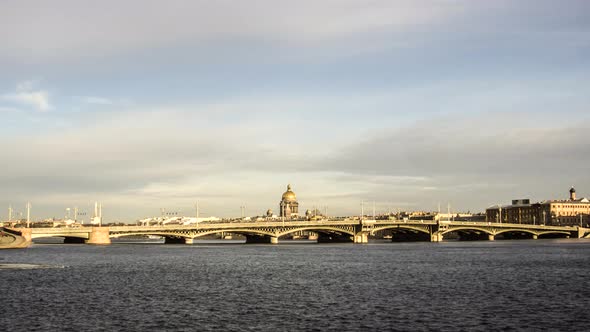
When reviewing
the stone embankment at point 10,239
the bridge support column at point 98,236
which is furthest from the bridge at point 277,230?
the stone embankment at point 10,239

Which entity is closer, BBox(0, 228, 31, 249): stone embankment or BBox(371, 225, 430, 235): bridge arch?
BBox(0, 228, 31, 249): stone embankment

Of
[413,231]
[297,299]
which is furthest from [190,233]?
[297,299]

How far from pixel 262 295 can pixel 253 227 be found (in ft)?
349

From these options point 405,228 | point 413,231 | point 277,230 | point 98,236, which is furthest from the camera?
point 413,231

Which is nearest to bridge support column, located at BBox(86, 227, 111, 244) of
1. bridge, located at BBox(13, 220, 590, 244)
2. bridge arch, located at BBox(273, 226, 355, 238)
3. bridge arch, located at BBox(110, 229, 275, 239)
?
bridge, located at BBox(13, 220, 590, 244)

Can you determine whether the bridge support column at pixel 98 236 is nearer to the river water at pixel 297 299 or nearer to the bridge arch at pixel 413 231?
the bridge arch at pixel 413 231

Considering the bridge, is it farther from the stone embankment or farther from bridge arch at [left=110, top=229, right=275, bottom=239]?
the stone embankment

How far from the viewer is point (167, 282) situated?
192 ft

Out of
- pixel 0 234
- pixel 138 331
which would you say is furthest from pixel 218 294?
pixel 0 234

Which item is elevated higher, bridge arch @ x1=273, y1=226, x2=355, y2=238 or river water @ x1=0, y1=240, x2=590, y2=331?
bridge arch @ x1=273, y1=226, x2=355, y2=238

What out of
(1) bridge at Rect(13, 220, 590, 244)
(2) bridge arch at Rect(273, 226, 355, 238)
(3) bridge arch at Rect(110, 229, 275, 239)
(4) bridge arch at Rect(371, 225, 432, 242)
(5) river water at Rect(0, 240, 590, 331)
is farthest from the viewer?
(4) bridge arch at Rect(371, 225, 432, 242)

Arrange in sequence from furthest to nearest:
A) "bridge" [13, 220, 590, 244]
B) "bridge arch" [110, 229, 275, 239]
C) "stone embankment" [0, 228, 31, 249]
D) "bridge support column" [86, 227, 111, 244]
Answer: "bridge support column" [86, 227, 111, 244], "bridge" [13, 220, 590, 244], "bridge arch" [110, 229, 275, 239], "stone embankment" [0, 228, 31, 249]

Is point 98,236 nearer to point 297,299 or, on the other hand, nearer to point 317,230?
point 317,230

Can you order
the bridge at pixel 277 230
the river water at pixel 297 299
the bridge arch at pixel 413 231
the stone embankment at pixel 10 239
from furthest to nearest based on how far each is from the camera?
the bridge arch at pixel 413 231, the bridge at pixel 277 230, the stone embankment at pixel 10 239, the river water at pixel 297 299
